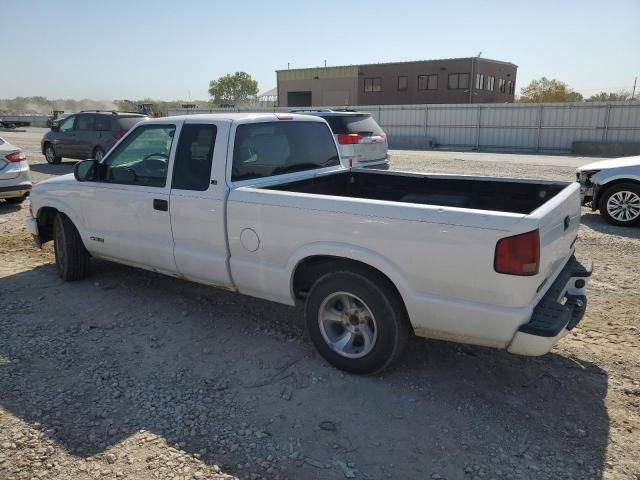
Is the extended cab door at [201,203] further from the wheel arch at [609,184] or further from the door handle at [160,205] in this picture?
the wheel arch at [609,184]

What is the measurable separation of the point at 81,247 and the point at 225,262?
239 centimetres

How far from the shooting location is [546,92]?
6625 centimetres

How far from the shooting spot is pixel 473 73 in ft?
165

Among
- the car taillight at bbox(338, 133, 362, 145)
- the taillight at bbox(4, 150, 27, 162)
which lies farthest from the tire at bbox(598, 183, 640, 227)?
the taillight at bbox(4, 150, 27, 162)

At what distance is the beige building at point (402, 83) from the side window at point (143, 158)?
49.5 meters

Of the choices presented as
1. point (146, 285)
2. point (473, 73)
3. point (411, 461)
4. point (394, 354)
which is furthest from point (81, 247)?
point (473, 73)

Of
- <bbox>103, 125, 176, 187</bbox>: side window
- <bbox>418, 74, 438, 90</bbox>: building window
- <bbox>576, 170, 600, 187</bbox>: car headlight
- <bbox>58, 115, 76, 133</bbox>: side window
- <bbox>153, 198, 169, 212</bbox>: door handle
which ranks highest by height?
<bbox>418, 74, 438, 90</bbox>: building window

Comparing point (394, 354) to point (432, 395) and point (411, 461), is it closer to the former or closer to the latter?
point (432, 395)

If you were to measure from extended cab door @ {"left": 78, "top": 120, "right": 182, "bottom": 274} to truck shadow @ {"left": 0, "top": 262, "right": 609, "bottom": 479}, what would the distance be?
654mm

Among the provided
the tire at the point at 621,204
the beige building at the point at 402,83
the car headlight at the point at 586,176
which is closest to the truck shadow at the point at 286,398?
the tire at the point at 621,204

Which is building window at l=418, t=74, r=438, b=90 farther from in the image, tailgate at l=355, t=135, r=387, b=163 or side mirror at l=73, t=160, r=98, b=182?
side mirror at l=73, t=160, r=98, b=182

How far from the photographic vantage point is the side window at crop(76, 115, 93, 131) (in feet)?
55.6

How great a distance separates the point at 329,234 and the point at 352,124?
350 inches

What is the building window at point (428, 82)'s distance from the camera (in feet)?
172
